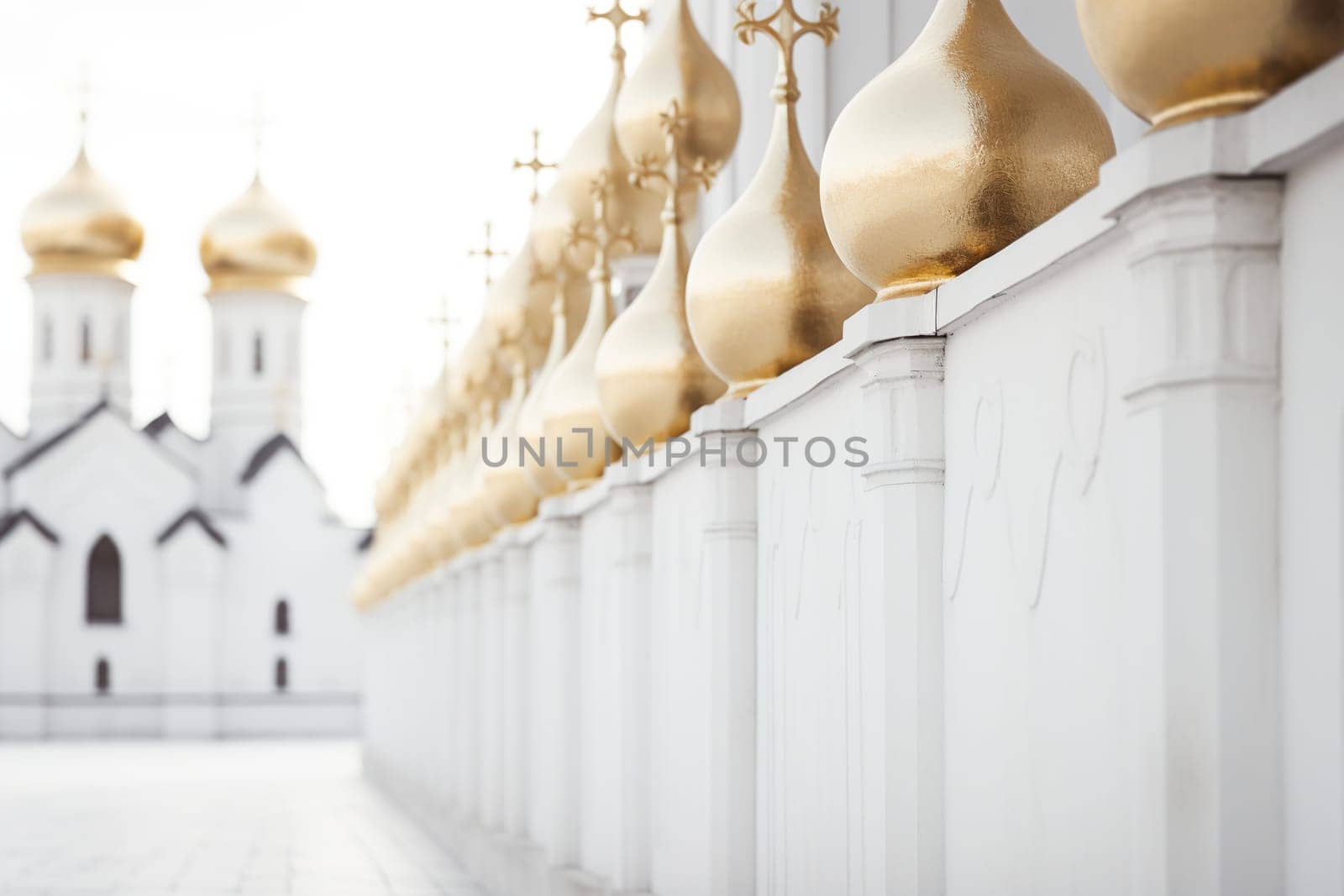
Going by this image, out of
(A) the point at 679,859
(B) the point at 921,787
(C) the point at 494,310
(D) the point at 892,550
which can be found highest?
(C) the point at 494,310

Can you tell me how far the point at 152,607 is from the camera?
45.5 m

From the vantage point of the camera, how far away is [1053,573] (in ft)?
12.9

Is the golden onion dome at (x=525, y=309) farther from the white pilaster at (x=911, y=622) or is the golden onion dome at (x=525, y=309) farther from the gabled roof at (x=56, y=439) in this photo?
the gabled roof at (x=56, y=439)

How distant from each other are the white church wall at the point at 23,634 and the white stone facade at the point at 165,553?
40mm

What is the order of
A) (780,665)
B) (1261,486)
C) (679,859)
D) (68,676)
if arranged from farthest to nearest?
(68,676) → (679,859) → (780,665) → (1261,486)

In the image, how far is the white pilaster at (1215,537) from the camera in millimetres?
2990

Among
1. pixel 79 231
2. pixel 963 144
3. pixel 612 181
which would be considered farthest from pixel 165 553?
pixel 963 144

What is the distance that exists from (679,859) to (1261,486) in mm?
4940

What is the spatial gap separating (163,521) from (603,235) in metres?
38.4

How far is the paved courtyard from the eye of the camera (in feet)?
42.6

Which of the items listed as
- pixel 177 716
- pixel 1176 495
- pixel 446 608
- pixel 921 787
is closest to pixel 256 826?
pixel 446 608

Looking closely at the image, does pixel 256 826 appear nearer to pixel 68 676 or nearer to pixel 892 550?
pixel 892 550

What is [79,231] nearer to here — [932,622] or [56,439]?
[56,439]

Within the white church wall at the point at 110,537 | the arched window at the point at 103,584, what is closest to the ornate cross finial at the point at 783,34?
the white church wall at the point at 110,537
